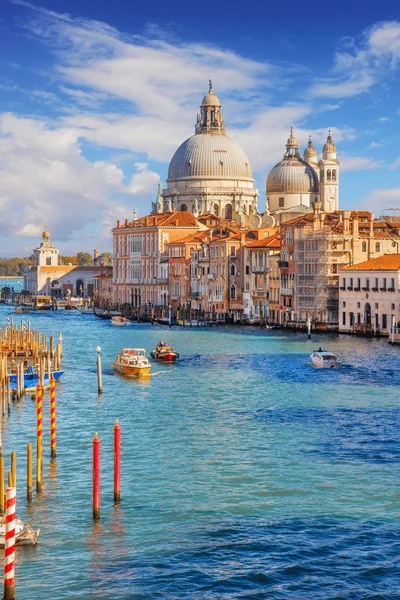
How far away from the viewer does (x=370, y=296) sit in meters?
49.2

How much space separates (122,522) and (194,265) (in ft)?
195

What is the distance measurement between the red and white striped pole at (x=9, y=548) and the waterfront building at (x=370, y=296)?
35.6 meters

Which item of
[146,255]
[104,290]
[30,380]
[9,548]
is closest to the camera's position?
[9,548]

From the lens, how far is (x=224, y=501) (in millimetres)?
15305

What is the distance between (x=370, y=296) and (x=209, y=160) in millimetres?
48719

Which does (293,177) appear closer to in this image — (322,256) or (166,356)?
(322,256)

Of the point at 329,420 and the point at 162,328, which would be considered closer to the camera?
the point at 329,420

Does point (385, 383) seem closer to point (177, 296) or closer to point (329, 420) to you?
point (329, 420)

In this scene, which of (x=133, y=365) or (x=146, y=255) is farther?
(x=146, y=255)

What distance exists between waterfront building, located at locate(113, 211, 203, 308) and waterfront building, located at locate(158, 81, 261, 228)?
716 cm

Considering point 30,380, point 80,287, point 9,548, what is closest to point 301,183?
point 80,287

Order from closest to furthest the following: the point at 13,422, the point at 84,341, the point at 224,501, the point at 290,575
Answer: the point at 290,575
the point at 224,501
the point at 13,422
the point at 84,341

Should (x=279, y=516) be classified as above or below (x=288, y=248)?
below

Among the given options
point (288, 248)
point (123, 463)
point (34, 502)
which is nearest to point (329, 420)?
point (123, 463)
